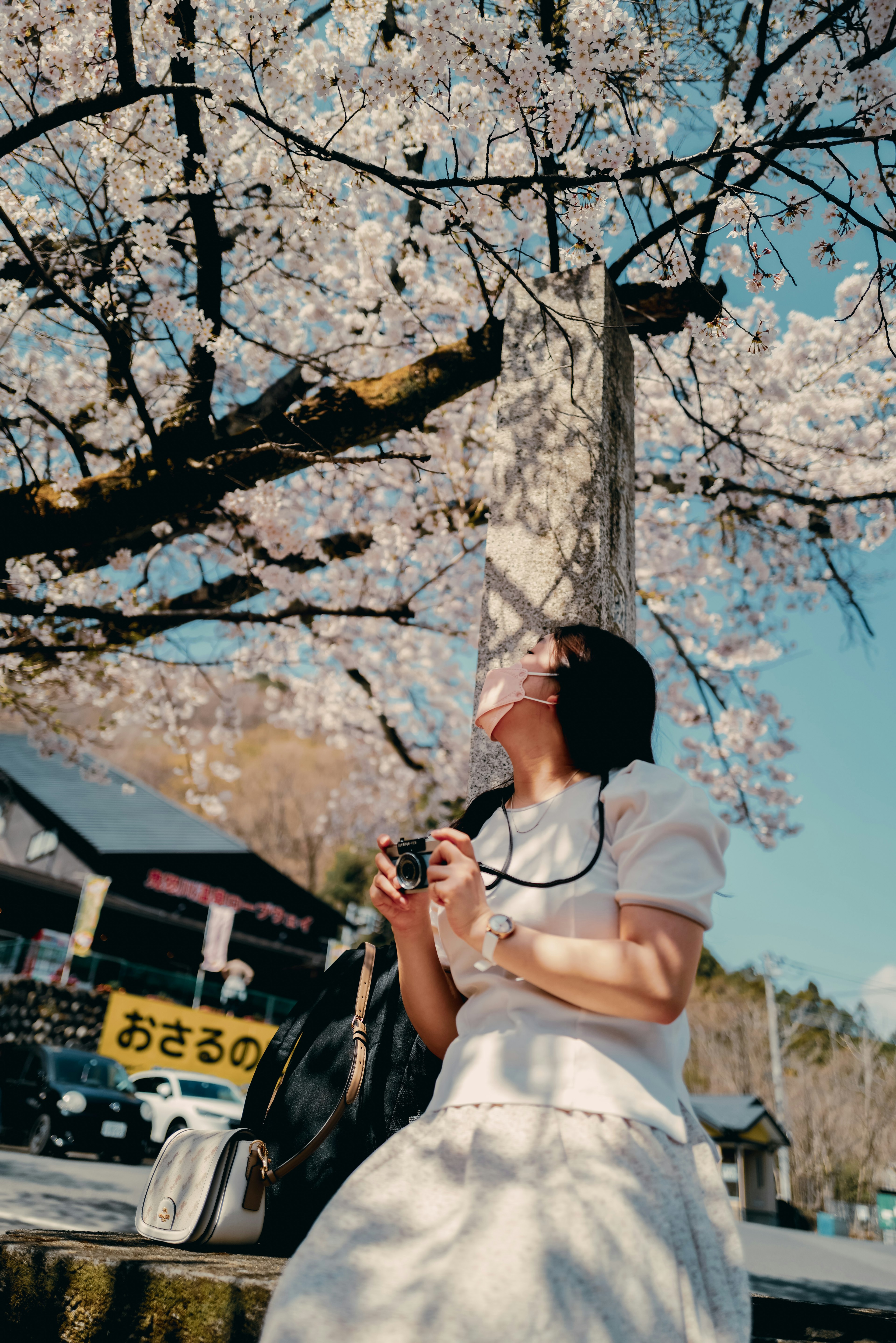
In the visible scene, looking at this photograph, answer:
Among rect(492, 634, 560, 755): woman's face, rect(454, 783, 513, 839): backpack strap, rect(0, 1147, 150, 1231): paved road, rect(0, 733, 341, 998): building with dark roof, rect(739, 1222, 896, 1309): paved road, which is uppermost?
rect(0, 733, 341, 998): building with dark roof

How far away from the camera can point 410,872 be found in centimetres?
145

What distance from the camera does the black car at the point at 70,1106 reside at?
34.4 ft

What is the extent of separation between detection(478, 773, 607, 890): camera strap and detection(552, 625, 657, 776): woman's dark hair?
71 millimetres

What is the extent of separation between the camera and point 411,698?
11.6 meters

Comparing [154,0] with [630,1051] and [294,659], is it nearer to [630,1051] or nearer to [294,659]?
[630,1051]

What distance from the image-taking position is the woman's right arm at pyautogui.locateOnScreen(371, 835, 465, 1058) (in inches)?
59.4

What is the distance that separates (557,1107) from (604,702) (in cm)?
67

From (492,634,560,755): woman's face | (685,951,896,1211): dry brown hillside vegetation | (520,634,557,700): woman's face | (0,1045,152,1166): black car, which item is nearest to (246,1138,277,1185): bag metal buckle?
(492,634,560,755): woman's face

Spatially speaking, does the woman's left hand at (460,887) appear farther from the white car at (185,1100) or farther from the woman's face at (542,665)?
the white car at (185,1100)

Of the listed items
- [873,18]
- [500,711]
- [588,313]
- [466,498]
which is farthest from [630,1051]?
[466,498]

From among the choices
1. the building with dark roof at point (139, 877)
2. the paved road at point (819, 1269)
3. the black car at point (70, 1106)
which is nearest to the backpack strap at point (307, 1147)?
the paved road at point (819, 1269)

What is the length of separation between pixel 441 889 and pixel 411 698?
33.5 ft

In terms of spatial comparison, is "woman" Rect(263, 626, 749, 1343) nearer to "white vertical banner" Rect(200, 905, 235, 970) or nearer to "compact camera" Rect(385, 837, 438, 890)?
"compact camera" Rect(385, 837, 438, 890)

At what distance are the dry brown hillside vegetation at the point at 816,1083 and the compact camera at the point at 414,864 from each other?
25.9 metres
